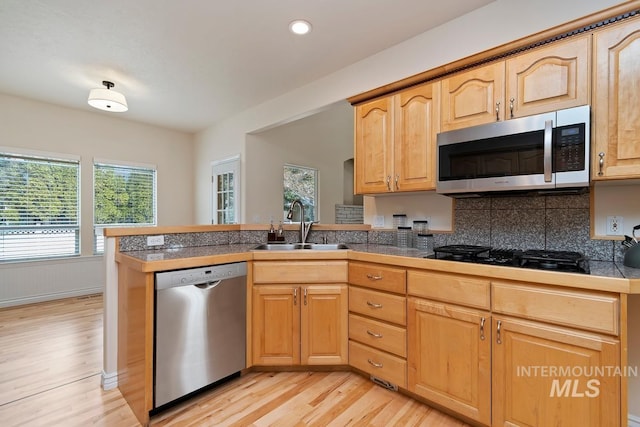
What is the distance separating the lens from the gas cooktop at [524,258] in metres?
1.41

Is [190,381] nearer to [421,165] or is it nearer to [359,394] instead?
[359,394]

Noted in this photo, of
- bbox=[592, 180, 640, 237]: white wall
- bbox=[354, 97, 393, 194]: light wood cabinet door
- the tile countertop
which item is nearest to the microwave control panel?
bbox=[592, 180, 640, 237]: white wall

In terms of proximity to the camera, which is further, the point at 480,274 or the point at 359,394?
the point at 359,394

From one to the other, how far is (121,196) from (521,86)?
5.25m

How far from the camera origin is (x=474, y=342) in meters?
1.56

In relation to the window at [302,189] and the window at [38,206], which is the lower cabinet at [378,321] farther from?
the window at [38,206]

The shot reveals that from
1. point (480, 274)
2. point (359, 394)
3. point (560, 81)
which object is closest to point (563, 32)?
point (560, 81)

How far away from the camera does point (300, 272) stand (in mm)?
2113

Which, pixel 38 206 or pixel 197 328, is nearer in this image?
pixel 197 328

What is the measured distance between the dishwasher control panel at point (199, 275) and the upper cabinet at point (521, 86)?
167 cm

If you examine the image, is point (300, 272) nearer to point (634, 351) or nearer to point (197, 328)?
point (197, 328)

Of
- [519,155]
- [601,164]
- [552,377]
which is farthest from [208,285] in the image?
[601,164]

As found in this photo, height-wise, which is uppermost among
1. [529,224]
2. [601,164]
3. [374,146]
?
[374,146]

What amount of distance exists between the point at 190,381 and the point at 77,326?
7.18 ft
